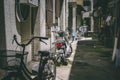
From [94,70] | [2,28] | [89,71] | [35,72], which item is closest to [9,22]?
[2,28]

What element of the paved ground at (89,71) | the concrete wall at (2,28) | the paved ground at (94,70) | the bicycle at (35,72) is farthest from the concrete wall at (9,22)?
the paved ground at (94,70)

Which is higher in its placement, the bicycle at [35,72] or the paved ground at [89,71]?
the bicycle at [35,72]

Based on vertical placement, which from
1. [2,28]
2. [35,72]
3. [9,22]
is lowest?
[35,72]

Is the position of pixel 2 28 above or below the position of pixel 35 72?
above

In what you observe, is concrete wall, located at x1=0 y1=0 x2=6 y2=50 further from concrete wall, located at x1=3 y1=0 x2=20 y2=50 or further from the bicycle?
the bicycle

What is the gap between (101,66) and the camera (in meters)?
9.41

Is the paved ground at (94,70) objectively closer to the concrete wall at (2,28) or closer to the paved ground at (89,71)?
the paved ground at (89,71)

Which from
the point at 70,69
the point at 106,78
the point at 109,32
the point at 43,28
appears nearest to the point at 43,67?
the point at 106,78

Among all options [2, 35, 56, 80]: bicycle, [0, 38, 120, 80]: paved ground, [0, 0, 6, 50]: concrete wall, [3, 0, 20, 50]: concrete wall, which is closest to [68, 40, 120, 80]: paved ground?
[0, 38, 120, 80]: paved ground

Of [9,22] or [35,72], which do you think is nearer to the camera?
[35,72]

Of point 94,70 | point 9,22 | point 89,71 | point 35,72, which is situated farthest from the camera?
point 94,70

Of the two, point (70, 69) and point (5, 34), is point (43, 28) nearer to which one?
point (70, 69)

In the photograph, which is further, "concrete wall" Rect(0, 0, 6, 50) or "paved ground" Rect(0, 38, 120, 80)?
"paved ground" Rect(0, 38, 120, 80)

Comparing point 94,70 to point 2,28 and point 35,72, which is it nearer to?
point 35,72
